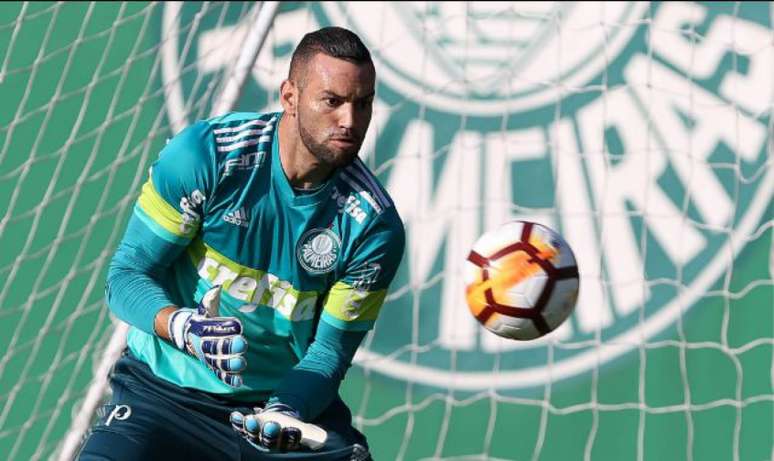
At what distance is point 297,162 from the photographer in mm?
3576

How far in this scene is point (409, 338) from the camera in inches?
229

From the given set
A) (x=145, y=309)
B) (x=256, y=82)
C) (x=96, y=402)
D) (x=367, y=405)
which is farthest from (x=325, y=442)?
(x=256, y=82)

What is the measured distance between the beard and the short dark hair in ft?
0.48

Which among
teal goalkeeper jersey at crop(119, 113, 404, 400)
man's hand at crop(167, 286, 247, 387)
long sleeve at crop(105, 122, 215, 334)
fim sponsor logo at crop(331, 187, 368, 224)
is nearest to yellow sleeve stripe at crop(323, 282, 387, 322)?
teal goalkeeper jersey at crop(119, 113, 404, 400)

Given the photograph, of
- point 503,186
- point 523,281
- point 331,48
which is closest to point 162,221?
point 331,48

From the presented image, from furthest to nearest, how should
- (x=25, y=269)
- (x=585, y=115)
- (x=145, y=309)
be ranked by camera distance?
(x=585, y=115) → (x=25, y=269) → (x=145, y=309)

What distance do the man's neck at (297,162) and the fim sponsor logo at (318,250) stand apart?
127mm

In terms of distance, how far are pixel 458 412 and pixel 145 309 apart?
2.61 meters

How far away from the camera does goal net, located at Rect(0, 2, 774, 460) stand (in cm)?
560

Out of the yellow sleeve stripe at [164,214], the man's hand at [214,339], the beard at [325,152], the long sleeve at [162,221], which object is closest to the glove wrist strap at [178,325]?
the man's hand at [214,339]

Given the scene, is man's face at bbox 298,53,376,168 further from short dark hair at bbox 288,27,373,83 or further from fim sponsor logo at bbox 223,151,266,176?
fim sponsor logo at bbox 223,151,266,176

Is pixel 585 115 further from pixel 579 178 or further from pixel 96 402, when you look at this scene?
pixel 96 402

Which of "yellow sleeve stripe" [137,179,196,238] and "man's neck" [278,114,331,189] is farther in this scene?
"man's neck" [278,114,331,189]

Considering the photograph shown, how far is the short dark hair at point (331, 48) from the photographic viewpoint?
3467 millimetres
